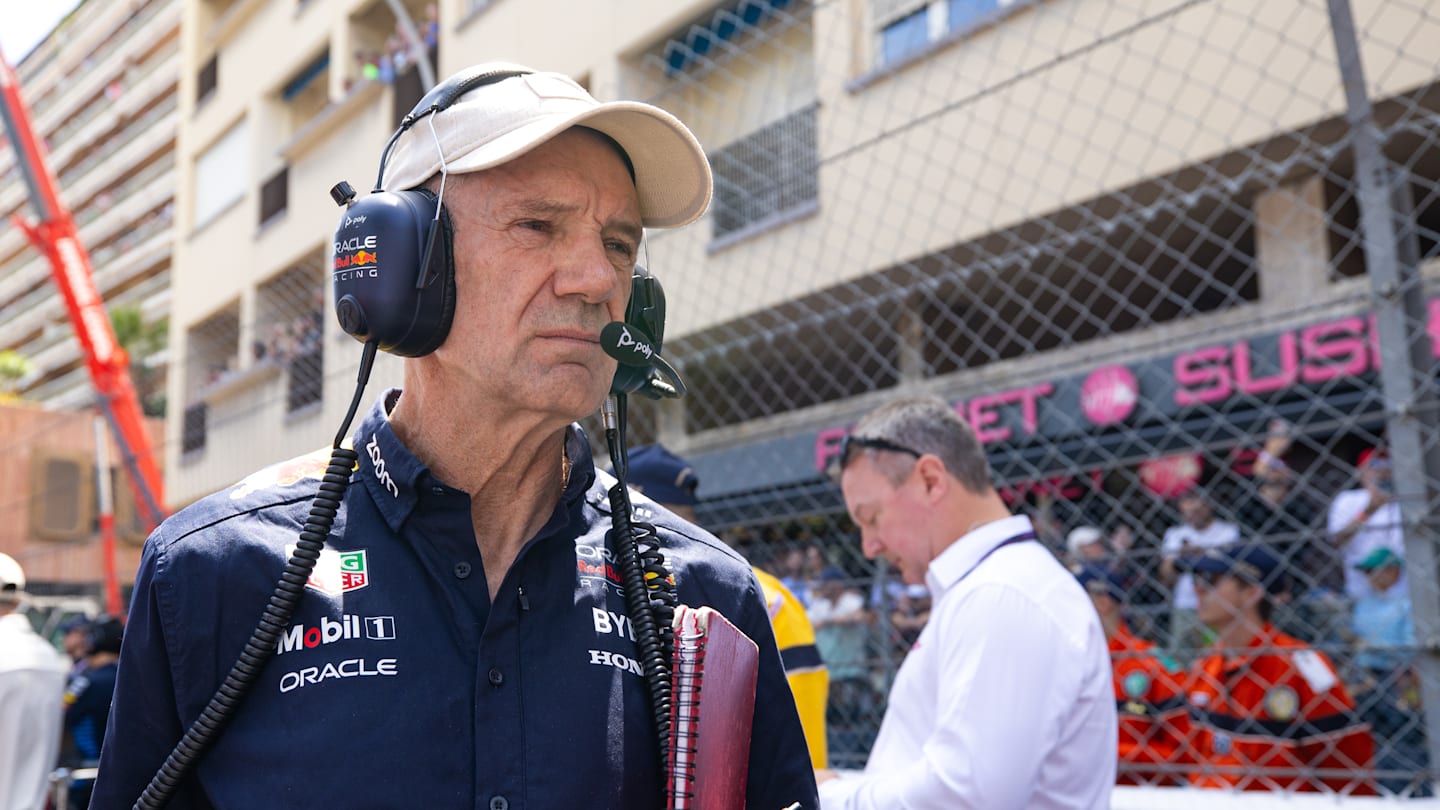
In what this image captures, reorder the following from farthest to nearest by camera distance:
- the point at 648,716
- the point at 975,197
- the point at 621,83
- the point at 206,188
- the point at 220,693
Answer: the point at 206,188 < the point at 621,83 < the point at 975,197 < the point at 648,716 < the point at 220,693

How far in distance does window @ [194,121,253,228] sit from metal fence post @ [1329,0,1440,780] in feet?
58.9

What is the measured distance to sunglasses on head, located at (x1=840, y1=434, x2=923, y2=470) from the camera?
9.77 feet

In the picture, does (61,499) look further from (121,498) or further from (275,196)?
(275,196)

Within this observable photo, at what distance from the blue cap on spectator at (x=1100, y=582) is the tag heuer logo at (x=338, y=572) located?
14.7 ft

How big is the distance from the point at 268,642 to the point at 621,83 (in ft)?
34.7

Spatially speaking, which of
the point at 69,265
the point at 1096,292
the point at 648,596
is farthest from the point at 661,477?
the point at 69,265

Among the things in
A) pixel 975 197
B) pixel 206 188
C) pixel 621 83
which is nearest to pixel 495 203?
pixel 975 197

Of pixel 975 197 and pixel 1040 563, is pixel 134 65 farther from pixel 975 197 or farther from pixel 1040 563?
pixel 1040 563

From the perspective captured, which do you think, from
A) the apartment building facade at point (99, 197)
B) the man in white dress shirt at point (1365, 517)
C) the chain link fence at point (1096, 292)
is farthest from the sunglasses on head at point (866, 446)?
the apartment building facade at point (99, 197)

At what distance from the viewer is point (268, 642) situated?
4.38 feet

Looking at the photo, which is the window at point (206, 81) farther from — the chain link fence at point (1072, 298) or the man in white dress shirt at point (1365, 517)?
the man in white dress shirt at point (1365, 517)

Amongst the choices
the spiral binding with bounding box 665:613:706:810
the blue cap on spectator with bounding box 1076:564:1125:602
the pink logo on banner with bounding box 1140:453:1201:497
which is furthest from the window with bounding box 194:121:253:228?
the spiral binding with bounding box 665:613:706:810

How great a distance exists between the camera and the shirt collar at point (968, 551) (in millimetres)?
2760

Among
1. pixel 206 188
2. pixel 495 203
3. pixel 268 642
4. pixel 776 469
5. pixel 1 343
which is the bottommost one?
pixel 268 642
